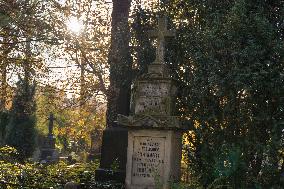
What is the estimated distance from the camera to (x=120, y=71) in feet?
38.3

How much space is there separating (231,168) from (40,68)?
7.53 metres

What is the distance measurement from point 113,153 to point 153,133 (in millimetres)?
2617

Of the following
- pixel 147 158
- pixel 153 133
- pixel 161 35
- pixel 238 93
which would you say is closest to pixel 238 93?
pixel 238 93

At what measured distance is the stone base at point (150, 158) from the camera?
8883 millimetres

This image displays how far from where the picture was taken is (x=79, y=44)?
13.4 meters

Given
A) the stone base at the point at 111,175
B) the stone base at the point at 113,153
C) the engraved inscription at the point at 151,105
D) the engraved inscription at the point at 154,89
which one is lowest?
the stone base at the point at 111,175

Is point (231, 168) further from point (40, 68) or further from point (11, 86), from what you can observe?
point (11, 86)

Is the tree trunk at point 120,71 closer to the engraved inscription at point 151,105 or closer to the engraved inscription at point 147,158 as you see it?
the engraved inscription at point 151,105

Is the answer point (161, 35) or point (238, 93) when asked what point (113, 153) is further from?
point (238, 93)

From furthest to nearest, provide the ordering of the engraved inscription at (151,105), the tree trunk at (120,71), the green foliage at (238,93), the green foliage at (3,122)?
the green foliage at (3,122)
the tree trunk at (120,71)
the engraved inscription at (151,105)
the green foliage at (238,93)

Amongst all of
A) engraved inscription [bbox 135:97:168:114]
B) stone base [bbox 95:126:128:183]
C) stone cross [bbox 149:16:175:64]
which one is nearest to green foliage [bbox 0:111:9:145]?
stone base [bbox 95:126:128:183]

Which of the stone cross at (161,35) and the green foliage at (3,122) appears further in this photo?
the green foliage at (3,122)

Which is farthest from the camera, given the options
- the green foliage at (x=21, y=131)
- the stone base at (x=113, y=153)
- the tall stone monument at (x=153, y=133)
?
the green foliage at (x=21, y=131)

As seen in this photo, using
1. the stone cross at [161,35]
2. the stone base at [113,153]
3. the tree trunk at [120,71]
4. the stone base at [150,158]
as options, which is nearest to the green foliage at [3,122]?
the tree trunk at [120,71]
